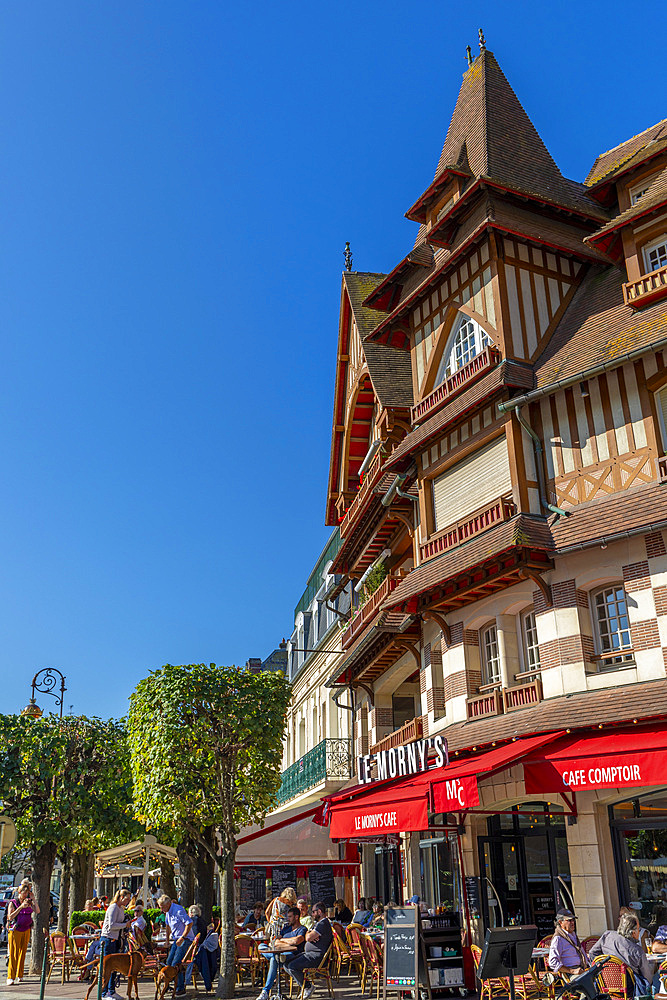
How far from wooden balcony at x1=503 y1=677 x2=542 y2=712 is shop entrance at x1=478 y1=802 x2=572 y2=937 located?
1801 mm

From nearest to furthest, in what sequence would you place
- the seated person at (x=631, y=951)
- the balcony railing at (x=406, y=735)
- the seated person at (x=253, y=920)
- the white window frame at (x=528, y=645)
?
1. the seated person at (x=631, y=951)
2. the white window frame at (x=528, y=645)
3. the balcony railing at (x=406, y=735)
4. the seated person at (x=253, y=920)

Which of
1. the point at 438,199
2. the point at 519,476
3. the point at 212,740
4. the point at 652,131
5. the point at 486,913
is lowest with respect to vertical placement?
the point at 486,913

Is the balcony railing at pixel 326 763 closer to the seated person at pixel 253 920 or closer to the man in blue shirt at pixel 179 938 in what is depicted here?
the seated person at pixel 253 920

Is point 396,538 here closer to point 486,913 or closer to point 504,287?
point 504,287

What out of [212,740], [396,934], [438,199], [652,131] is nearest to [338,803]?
[212,740]

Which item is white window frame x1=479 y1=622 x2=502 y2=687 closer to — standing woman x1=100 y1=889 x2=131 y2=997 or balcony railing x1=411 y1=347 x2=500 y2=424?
balcony railing x1=411 y1=347 x2=500 y2=424

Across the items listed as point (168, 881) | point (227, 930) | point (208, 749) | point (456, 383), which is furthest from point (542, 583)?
point (168, 881)

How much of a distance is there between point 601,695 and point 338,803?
735 centimetres

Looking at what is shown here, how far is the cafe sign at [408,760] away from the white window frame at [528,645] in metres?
1.98

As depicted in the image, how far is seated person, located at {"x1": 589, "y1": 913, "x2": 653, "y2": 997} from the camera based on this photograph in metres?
9.90

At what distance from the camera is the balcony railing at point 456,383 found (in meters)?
16.7

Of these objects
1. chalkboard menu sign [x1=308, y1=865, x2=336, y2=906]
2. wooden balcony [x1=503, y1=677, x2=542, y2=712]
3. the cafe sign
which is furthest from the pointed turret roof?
chalkboard menu sign [x1=308, y1=865, x2=336, y2=906]

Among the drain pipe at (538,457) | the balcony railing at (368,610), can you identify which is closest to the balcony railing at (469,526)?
the drain pipe at (538,457)

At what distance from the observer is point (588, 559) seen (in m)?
14.5
